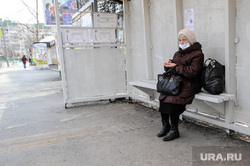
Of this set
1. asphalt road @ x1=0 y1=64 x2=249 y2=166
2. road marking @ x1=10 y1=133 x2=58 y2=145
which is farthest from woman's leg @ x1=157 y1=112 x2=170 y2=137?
road marking @ x1=10 y1=133 x2=58 y2=145

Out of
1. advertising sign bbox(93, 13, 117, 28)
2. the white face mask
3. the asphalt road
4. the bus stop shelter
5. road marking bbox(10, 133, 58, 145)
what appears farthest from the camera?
advertising sign bbox(93, 13, 117, 28)

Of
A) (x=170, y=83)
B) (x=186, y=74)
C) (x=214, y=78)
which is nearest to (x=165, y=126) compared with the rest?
(x=170, y=83)

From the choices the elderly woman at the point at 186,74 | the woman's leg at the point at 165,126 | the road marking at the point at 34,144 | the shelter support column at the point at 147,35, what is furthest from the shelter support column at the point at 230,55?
the road marking at the point at 34,144

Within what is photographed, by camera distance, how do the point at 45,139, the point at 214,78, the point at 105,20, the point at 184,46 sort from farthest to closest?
1. the point at 105,20
2. the point at 45,139
3. the point at 184,46
4. the point at 214,78

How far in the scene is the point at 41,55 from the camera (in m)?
21.4

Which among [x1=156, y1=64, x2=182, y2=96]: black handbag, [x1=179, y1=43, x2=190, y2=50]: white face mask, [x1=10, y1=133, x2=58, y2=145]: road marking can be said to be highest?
[x1=179, y1=43, x2=190, y2=50]: white face mask

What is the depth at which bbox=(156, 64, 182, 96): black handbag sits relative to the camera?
9.57 feet

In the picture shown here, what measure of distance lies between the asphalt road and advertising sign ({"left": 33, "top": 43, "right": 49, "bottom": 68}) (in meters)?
17.1

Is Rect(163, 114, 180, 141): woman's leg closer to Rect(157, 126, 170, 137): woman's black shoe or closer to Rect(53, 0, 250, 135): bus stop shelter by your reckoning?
Rect(157, 126, 170, 137): woman's black shoe

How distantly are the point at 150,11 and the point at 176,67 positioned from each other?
198 centimetres

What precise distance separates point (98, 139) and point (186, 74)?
1.66 m

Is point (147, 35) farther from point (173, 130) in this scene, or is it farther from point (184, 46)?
point (173, 130)

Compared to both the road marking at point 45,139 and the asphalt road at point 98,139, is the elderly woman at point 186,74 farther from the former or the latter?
the road marking at point 45,139

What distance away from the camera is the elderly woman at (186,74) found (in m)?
2.94
